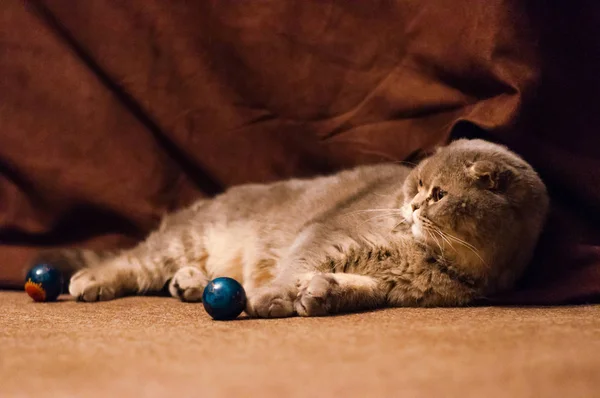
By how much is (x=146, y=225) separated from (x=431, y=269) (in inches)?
48.8

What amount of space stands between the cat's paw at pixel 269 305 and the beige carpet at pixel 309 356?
8 centimetres

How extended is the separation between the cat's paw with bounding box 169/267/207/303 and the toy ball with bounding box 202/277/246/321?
0.50m

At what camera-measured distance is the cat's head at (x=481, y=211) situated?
1.72 m

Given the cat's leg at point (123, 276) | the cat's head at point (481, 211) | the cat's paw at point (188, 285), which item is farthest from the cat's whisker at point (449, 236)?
the cat's leg at point (123, 276)

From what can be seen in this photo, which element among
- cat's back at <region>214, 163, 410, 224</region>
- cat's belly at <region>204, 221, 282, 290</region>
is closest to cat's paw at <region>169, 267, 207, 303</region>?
cat's belly at <region>204, 221, 282, 290</region>

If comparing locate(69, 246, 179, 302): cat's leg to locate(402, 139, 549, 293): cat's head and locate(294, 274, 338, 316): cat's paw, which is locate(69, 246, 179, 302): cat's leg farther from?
locate(402, 139, 549, 293): cat's head

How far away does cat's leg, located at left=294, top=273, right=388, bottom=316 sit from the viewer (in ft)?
5.12

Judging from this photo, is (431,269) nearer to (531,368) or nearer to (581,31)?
(531,368)

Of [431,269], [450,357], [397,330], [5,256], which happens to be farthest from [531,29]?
[5,256]

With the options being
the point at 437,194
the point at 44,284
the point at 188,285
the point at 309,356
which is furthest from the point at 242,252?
the point at 309,356

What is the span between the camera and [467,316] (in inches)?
59.6

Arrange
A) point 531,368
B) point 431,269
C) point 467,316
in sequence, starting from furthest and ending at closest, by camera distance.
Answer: point 431,269 < point 467,316 < point 531,368

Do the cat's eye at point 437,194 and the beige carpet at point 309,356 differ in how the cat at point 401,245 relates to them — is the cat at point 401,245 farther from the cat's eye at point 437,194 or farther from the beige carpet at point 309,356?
the beige carpet at point 309,356

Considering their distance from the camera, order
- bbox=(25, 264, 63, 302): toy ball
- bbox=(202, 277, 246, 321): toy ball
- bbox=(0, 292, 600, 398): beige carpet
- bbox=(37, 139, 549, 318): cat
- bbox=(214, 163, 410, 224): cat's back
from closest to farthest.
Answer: bbox=(0, 292, 600, 398): beige carpet
bbox=(202, 277, 246, 321): toy ball
bbox=(37, 139, 549, 318): cat
bbox=(25, 264, 63, 302): toy ball
bbox=(214, 163, 410, 224): cat's back
